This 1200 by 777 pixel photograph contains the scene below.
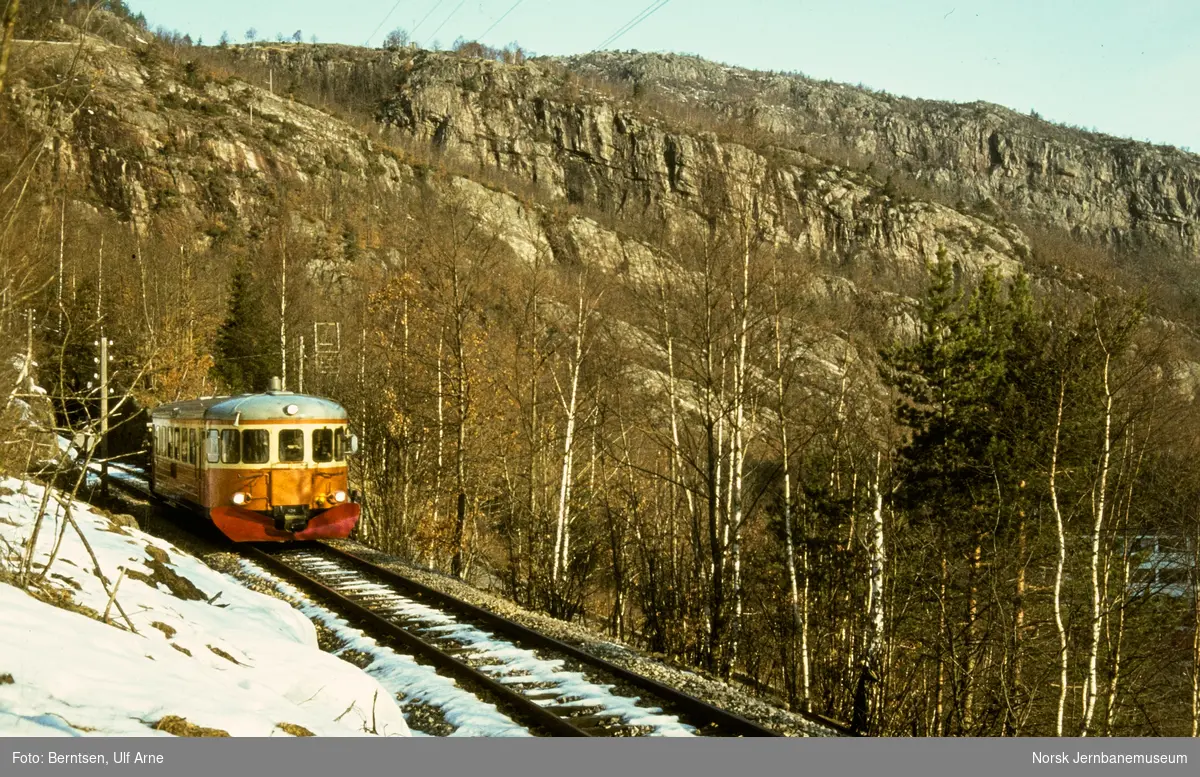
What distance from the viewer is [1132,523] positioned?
17156mm

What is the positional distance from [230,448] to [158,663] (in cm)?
1071

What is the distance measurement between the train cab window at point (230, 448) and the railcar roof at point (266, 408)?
0.81ft

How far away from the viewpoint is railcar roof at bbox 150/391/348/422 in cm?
1644

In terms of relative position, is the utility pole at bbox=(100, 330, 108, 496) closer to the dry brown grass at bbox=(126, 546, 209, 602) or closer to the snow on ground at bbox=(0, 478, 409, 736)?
the snow on ground at bbox=(0, 478, 409, 736)

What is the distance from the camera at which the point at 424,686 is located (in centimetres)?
835

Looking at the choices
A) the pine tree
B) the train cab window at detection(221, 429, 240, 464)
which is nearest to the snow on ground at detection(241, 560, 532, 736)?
the train cab window at detection(221, 429, 240, 464)

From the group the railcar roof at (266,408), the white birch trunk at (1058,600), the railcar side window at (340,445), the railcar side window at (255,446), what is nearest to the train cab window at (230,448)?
the railcar side window at (255,446)

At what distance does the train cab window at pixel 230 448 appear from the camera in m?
16.4

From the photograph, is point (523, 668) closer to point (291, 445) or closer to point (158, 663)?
point (158, 663)

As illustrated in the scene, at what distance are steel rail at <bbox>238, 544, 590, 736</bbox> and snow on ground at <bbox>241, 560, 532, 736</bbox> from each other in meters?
0.16

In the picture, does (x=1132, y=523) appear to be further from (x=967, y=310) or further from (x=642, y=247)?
(x=967, y=310)

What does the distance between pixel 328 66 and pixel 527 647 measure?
197 m

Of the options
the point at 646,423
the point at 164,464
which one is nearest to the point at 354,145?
the point at 164,464

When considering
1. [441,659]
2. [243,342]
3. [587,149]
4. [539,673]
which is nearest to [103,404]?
[441,659]
